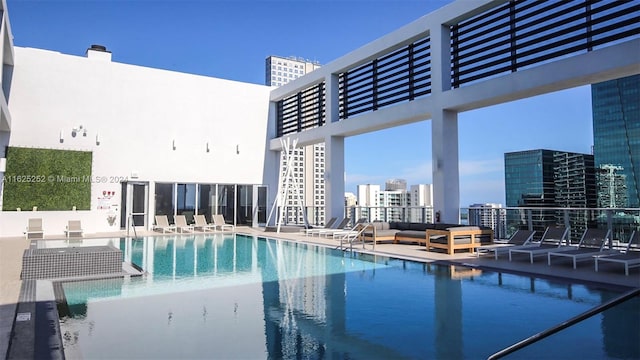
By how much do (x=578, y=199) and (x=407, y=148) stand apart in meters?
11.5

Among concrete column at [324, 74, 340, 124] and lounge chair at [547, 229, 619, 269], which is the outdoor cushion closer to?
lounge chair at [547, 229, 619, 269]

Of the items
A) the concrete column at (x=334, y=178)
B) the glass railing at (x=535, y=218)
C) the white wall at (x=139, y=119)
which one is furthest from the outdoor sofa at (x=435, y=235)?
the white wall at (x=139, y=119)

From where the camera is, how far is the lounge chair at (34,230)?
1416cm

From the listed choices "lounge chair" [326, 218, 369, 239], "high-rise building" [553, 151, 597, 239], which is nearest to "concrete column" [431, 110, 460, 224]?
"lounge chair" [326, 218, 369, 239]

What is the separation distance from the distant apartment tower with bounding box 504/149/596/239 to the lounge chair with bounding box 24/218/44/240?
16312 mm

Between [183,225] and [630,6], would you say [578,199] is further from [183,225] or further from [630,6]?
[183,225]

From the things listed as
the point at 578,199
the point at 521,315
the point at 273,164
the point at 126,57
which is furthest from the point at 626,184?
the point at 126,57

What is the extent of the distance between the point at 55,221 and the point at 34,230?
122cm

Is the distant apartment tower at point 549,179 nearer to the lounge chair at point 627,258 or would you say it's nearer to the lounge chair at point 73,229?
the lounge chair at point 627,258

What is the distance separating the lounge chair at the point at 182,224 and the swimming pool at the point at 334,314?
8841 millimetres

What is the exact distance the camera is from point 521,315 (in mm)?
5160

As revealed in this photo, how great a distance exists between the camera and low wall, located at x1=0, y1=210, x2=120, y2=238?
14.6m

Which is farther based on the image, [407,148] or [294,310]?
[407,148]

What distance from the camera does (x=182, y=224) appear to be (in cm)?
1727
